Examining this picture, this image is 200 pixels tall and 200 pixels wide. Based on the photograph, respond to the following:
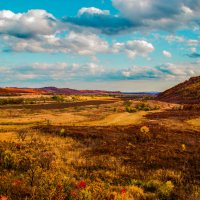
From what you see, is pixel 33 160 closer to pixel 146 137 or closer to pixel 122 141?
pixel 122 141

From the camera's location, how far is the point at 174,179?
62.4ft

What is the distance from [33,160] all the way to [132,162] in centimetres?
730

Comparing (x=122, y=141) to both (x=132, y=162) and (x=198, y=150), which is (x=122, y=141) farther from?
(x=132, y=162)

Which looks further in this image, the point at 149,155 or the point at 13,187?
the point at 149,155

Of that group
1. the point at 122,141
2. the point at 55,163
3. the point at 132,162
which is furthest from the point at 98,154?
the point at 122,141

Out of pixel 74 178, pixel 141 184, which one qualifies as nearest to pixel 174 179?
pixel 141 184

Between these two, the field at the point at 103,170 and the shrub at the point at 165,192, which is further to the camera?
the shrub at the point at 165,192

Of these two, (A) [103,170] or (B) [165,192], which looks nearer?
(B) [165,192]

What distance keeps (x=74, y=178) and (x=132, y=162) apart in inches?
281

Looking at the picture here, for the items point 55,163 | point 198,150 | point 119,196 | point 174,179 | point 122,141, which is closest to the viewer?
point 119,196

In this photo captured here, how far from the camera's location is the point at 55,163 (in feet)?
A: 71.3

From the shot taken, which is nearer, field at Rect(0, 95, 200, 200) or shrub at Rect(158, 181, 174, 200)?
field at Rect(0, 95, 200, 200)

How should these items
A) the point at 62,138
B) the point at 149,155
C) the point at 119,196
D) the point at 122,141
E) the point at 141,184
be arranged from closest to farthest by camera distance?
the point at 119,196 → the point at 141,184 → the point at 149,155 → the point at 122,141 → the point at 62,138

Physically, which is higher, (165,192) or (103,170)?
(165,192)
